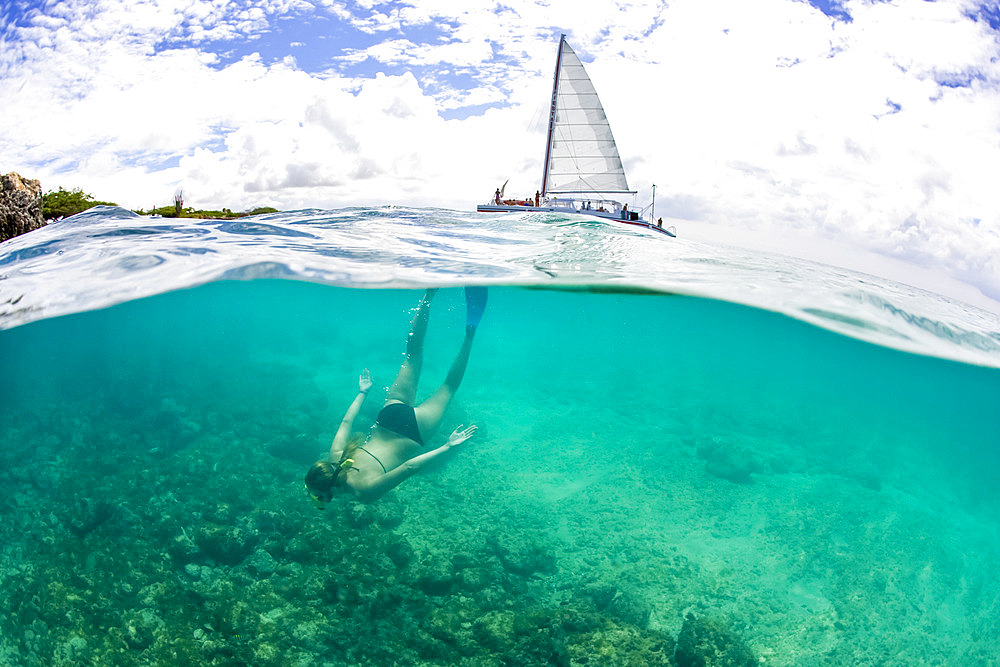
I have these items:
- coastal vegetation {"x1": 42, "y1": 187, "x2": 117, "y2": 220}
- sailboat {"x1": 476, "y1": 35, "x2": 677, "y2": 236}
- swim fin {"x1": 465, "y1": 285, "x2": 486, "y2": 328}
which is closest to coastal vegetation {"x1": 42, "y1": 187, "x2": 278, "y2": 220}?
coastal vegetation {"x1": 42, "y1": 187, "x2": 117, "y2": 220}

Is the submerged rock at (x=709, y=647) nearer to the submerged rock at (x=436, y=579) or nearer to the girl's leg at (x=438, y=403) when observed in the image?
the submerged rock at (x=436, y=579)

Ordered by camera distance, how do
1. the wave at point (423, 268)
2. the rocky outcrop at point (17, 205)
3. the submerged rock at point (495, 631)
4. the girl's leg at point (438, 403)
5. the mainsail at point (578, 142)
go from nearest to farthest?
the submerged rock at point (495, 631)
the girl's leg at point (438, 403)
the wave at point (423, 268)
the rocky outcrop at point (17, 205)
the mainsail at point (578, 142)

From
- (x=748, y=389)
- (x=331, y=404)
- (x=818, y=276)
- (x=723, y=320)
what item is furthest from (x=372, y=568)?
(x=748, y=389)

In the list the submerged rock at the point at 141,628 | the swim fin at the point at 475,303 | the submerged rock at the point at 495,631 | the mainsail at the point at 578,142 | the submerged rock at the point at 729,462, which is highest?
the mainsail at the point at 578,142

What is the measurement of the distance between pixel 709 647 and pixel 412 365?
6426 millimetres

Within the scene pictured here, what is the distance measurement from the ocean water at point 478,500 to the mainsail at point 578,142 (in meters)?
12.0

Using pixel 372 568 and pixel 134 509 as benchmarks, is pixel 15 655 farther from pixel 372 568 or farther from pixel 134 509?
pixel 372 568

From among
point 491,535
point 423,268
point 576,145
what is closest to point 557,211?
point 576,145

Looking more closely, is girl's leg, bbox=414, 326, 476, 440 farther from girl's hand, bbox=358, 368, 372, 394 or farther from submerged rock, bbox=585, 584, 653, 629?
submerged rock, bbox=585, 584, 653, 629

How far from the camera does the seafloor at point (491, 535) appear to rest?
680 cm

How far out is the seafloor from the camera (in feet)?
22.3

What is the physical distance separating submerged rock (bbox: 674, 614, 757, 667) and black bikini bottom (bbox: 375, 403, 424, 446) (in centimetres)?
510

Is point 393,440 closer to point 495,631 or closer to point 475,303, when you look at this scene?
point 495,631

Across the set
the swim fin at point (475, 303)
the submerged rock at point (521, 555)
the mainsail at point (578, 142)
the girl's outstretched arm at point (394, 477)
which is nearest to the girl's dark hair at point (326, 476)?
the girl's outstretched arm at point (394, 477)
